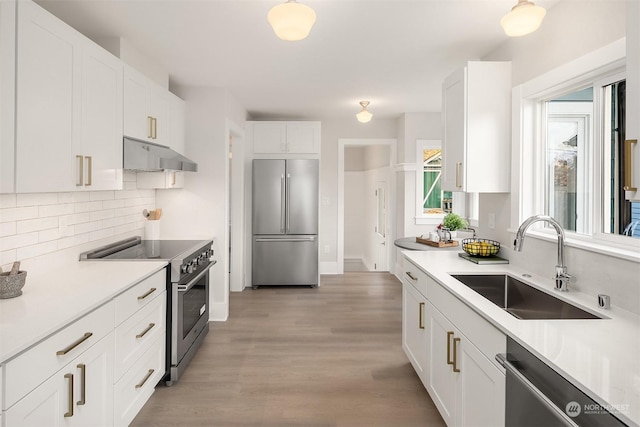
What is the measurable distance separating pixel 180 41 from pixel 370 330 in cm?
311

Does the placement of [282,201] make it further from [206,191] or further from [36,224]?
[36,224]

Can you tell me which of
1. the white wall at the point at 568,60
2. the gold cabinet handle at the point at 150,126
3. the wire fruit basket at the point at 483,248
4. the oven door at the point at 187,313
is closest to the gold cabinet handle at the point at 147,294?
the oven door at the point at 187,313

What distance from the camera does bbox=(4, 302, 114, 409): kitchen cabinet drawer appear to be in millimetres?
1322

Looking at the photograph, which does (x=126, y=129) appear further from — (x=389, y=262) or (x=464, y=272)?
(x=389, y=262)

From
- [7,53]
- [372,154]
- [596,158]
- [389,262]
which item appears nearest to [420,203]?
[389,262]

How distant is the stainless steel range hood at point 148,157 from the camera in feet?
9.33

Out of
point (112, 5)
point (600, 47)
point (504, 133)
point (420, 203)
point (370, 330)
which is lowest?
point (370, 330)

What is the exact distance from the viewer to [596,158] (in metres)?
2.08

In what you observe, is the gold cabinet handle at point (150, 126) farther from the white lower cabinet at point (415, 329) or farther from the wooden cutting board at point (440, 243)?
the wooden cutting board at point (440, 243)

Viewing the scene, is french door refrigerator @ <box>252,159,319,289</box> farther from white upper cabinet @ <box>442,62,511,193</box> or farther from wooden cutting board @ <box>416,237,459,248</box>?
white upper cabinet @ <box>442,62,511,193</box>

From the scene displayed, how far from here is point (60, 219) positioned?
2625 millimetres

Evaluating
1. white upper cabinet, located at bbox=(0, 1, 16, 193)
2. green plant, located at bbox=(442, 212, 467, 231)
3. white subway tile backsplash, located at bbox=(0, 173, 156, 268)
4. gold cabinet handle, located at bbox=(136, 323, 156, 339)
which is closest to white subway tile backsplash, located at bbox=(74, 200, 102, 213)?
white subway tile backsplash, located at bbox=(0, 173, 156, 268)

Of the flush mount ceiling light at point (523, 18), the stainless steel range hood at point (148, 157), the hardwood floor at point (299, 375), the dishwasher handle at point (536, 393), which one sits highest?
the flush mount ceiling light at point (523, 18)

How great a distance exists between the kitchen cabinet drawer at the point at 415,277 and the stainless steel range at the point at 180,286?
165 centimetres
